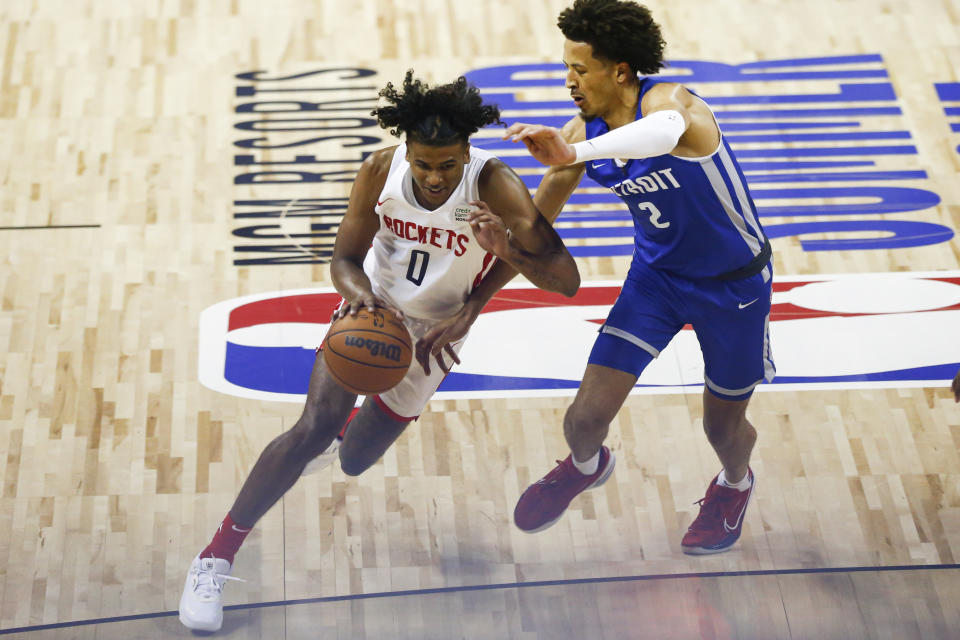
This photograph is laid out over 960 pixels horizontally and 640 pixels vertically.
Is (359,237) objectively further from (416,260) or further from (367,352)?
(367,352)

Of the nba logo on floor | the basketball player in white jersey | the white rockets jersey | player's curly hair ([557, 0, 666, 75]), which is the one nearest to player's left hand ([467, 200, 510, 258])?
the basketball player in white jersey

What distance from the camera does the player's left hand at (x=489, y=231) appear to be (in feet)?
11.3

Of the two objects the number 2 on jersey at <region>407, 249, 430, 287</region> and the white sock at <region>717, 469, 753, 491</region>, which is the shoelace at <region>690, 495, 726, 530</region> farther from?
the number 2 on jersey at <region>407, 249, 430, 287</region>

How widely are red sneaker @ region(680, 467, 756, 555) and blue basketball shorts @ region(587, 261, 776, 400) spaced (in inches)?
26.8

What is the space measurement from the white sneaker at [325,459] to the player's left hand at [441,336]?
71 cm

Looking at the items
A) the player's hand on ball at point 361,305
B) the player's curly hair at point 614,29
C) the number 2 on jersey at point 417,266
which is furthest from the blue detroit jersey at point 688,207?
the player's hand on ball at point 361,305

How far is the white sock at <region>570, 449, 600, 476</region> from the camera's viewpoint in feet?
14.1

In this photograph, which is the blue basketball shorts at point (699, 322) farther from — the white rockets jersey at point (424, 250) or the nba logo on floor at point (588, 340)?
the nba logo on floor at point (588, 340)

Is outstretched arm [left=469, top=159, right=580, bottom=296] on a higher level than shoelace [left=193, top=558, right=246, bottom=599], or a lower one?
higher

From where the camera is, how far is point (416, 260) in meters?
3.89

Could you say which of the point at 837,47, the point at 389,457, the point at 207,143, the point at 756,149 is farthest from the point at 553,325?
the point at 837,47

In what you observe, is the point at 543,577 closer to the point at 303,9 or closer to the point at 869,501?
the point at 869,501

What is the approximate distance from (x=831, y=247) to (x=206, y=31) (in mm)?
4002

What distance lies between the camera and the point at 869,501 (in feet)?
15.4
